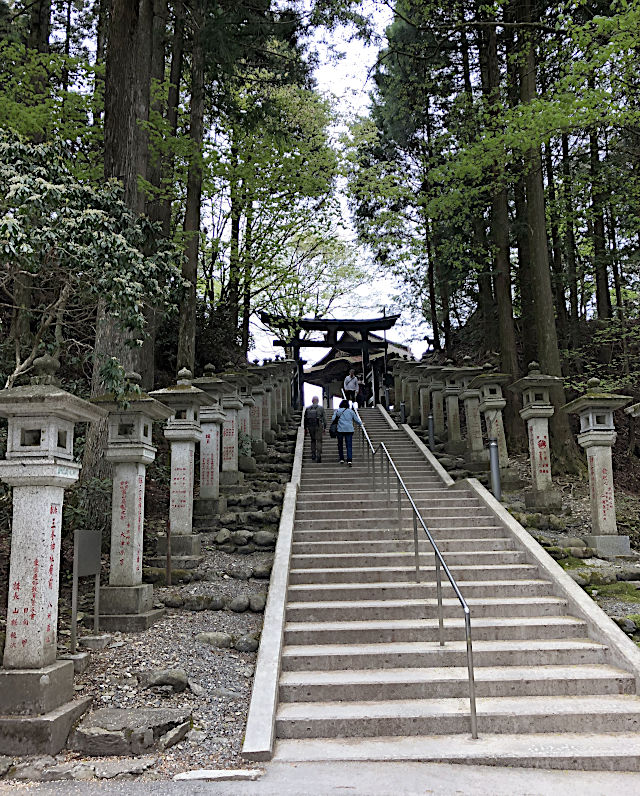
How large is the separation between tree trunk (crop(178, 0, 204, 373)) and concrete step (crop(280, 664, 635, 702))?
6929mm

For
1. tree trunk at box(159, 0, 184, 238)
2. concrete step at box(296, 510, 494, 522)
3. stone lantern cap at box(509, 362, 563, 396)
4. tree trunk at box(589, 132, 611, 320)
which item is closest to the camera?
concrete step at box(296, 510, 494, 522)

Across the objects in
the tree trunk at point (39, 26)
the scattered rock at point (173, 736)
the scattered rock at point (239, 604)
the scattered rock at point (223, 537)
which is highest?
the tree trunk at point (39, 26)

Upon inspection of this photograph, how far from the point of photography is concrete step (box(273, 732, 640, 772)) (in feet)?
16.4

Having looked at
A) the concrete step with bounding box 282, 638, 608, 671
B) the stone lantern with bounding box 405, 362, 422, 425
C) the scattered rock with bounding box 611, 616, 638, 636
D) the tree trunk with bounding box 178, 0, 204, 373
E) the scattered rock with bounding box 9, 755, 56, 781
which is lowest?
the scattered rock with bounding box 9, 755, 56, 781

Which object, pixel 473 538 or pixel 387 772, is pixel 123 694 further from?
pixel 473 538

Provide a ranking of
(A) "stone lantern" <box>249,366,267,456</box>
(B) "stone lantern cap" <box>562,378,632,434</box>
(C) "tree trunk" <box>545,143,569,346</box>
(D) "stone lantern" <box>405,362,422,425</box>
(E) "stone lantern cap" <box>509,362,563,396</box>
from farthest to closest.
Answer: (D) "stone lantern" <box>405,362,422,425</box> → (C) "tree trunk" <box>545,143,569,346</box> → (A) "stone lantern" <box>249,366,267,456</box> → (E) "stone lantern cap" <box>509,362,563,396</box> → (B) "stone lantern cap" <box>562,378,632,434</box>

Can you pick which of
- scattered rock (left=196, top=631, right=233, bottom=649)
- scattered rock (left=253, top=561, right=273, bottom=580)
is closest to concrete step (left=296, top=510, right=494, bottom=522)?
scattered rock (left=253, top=561, right=273, bottom=580)

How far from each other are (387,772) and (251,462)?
8.53 meters

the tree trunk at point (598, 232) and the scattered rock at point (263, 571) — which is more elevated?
the tree trunk at point (598, 232)

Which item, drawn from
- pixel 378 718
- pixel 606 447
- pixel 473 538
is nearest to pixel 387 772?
pixel 378 718

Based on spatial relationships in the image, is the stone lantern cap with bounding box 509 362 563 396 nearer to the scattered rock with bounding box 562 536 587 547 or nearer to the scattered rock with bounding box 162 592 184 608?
the scattered rock with bounding box 562 536 587 547

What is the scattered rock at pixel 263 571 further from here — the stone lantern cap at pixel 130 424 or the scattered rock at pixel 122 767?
the scattered rock at pixel 122 767

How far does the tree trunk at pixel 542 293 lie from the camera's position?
12.6m

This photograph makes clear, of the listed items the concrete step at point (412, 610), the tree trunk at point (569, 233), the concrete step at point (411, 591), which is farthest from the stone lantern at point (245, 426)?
the tree trunk at point (569, 233)
